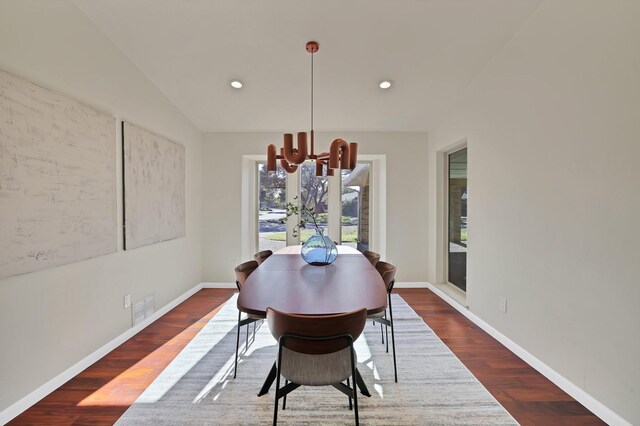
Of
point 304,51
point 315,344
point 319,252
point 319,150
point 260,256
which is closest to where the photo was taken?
point 315,344

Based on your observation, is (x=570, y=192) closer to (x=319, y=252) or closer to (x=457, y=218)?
(x=319, y=252)

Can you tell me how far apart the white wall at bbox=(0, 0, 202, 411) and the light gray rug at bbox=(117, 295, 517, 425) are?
688mm

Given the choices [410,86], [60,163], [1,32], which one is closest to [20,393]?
[60,163]

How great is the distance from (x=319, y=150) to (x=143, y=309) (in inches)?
118

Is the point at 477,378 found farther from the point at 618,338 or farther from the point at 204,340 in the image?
the point at 204,340

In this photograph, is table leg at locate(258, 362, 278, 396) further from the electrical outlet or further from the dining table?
the electrical outlet

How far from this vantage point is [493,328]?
286cm

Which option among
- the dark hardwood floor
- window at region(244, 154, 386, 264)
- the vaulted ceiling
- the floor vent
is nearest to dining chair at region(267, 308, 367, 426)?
the dark hardwood floor

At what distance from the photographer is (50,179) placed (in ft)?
6.53

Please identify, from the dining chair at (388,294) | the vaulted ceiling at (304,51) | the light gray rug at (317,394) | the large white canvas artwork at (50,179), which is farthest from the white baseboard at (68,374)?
the vaulted ceiling at (304,51)

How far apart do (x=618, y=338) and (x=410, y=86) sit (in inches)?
112

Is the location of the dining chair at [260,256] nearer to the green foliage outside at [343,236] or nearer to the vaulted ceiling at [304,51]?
the green foliage outside at [343,236]

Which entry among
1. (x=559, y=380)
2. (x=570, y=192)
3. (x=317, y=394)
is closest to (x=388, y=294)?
(x=317, y=394)

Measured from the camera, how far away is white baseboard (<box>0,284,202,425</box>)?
1765 millimetres
